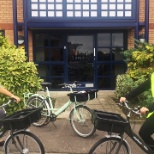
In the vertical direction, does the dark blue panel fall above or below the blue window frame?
below

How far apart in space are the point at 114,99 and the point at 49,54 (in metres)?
3.21

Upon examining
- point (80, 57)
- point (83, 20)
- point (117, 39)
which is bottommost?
point (80, 57)

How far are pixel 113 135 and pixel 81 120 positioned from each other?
7.03 ft

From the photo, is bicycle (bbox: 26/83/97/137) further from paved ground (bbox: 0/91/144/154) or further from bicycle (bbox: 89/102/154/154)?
bicycle (bbox: 89/102/154/154)

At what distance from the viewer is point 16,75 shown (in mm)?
6910

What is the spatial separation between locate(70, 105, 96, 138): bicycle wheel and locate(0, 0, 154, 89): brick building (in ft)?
16.7

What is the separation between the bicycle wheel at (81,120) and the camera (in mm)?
5883

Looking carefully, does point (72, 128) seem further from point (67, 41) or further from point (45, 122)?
point (67, 41)

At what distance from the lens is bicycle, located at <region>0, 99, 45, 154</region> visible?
12.9 feet

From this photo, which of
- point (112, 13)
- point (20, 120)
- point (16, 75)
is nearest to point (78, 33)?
point (112, 13)

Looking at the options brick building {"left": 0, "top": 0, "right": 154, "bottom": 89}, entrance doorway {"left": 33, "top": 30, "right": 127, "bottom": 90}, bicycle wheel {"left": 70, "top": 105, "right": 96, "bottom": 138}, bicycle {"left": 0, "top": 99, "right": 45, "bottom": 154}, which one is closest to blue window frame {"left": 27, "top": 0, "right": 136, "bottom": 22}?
brick building {"left": 0, "top": 0, "right": 154, "bottom": 89}

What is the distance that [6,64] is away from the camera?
23.0ft

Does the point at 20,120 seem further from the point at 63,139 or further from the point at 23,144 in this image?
the point at 63,139

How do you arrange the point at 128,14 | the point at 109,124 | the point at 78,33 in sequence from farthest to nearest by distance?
the point at 78,33
the point at 128,14
the point at 109,124
